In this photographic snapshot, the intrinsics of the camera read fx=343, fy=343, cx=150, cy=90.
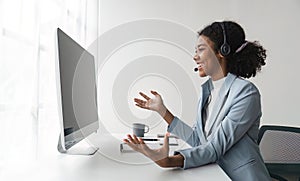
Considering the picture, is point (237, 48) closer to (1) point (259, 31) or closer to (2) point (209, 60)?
(2) point (209, 60)

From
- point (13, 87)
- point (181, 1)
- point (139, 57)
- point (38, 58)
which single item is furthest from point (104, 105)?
point (13, 87)

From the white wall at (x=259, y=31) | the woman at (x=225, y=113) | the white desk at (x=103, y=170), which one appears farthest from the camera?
the white wall at (x=259, y=31)

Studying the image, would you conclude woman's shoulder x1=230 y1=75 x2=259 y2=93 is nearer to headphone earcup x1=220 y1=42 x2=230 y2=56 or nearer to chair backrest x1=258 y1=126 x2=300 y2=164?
headphone earcup x1=220 y1=42 x2=230 y2=56

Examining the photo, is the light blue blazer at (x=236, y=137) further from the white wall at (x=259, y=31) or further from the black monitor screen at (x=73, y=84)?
the white wall at (x=259, y=31)

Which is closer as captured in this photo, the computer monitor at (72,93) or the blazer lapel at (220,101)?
the computer monitor at (72,93)

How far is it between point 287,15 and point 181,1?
0.94 m

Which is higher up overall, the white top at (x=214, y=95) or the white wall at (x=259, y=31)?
the white wall at (x=259, y=31)

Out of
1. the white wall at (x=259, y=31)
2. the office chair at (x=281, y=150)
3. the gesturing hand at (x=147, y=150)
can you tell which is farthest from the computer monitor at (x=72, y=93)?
the white wall at (x=259, y=31)

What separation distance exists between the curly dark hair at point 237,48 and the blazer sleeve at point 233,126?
0.14 m

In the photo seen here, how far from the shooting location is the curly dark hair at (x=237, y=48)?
1.42m

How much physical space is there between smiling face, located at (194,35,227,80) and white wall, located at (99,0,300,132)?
4.97 ft

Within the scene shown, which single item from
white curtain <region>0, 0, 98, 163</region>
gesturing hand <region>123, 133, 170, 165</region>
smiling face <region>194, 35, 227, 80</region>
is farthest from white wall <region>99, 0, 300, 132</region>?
gesturing hand <region>123, 133, 170, 165</region>

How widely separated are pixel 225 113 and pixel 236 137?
11cm

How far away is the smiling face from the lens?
1450mm
